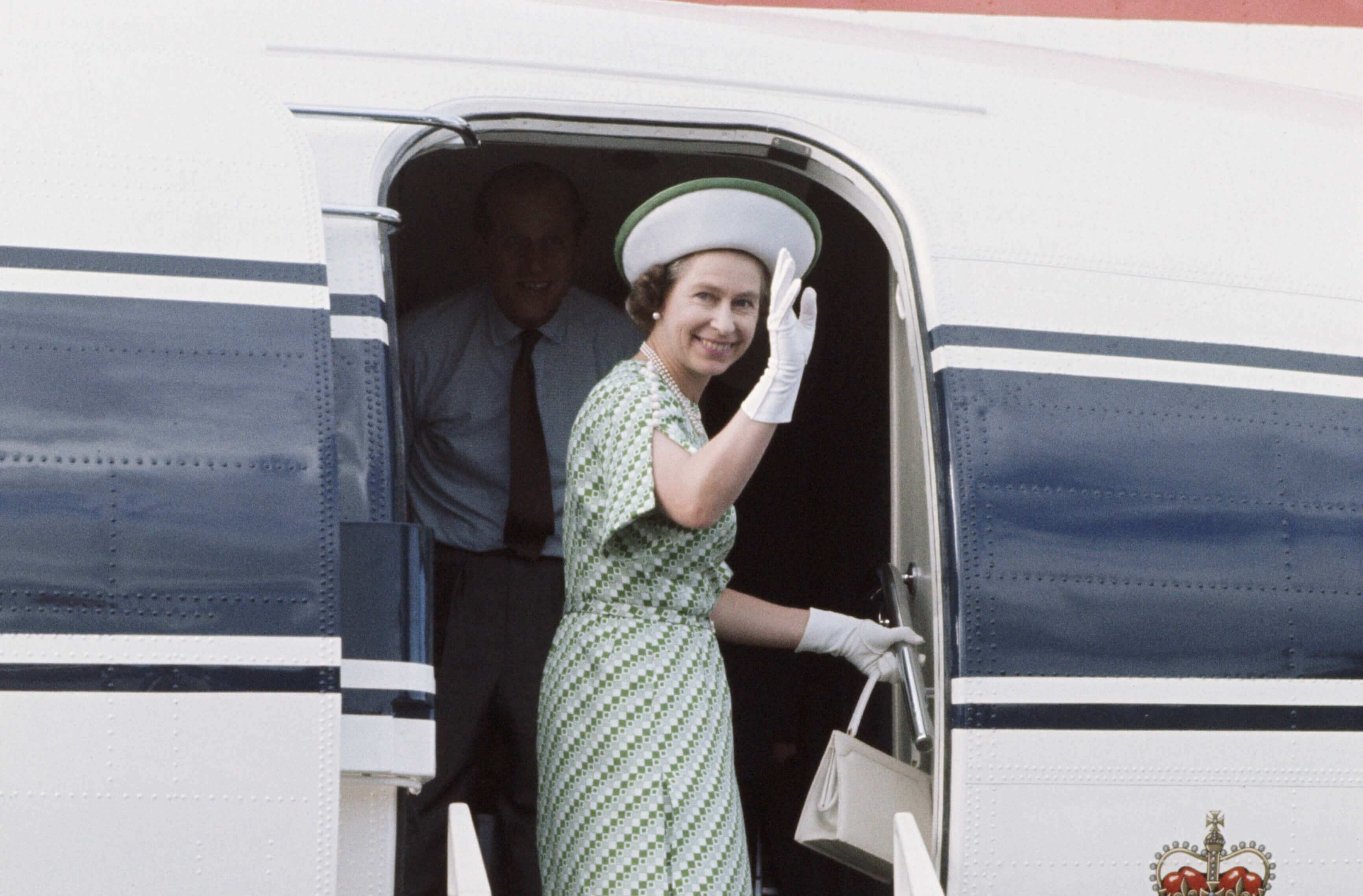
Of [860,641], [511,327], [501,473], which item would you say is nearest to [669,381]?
[860,641]

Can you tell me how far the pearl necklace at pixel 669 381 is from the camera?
117 inches

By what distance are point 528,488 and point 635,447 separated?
125cm

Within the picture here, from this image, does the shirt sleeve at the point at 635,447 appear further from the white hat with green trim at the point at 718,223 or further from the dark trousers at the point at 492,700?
the dark trousers at the point at 492,700

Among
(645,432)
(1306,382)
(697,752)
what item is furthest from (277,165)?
(1306,382)

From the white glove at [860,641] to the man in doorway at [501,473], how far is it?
1012 millimetres

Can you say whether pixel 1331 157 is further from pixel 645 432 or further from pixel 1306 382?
pixel 645 432

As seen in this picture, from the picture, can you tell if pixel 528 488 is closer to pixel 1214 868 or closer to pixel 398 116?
pixel 398 116

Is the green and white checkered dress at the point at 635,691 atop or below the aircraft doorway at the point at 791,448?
below

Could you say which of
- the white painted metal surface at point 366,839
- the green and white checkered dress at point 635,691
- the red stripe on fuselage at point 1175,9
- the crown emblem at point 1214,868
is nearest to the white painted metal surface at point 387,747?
the white painted metal surface at point 366,839

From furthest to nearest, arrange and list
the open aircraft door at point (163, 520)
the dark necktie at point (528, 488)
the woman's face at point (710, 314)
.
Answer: the dark necktie at point (528, 488)
the woman's face at point (710, 314)
the open aircraft door at point (163, 520)

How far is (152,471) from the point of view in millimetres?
2691

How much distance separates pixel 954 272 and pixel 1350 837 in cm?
139

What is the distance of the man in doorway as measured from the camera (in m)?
4.03

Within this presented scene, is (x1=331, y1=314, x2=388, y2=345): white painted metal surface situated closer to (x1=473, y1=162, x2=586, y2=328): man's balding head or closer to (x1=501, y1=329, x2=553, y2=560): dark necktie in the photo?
(x1=501, y1=329, x2=553, y2=560): dark necktie
